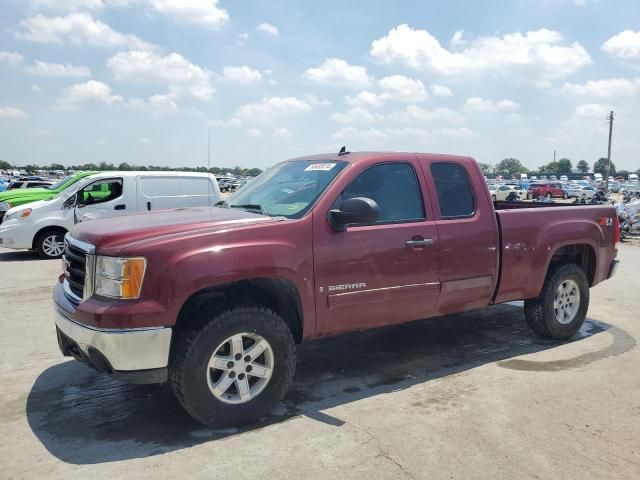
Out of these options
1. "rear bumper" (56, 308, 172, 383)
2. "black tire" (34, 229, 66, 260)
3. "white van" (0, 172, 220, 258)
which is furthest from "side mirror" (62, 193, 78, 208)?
"rear bumper" (56, 308, 172, 383)

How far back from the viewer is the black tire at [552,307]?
5566mm

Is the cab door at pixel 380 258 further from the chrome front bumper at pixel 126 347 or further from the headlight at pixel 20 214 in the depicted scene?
the headlight at pixel 20 214

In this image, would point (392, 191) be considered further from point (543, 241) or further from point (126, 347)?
point (126, 347)

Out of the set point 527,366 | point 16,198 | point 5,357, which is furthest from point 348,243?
point 16,198

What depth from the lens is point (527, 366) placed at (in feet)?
16.1

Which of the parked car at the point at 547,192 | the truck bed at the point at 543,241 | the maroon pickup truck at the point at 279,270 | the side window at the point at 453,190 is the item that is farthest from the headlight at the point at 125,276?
the parked car at the point at 547,192

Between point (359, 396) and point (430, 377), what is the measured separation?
2.54 feet

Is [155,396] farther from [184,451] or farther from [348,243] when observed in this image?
[348,243]

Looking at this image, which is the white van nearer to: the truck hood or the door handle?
the truck hood

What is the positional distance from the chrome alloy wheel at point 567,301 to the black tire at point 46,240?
9615mm

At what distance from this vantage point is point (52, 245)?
36.7ft

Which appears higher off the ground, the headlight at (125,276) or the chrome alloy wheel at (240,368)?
the headlight at (125,276)

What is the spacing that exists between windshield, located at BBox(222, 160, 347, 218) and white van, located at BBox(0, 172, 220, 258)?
6421mm

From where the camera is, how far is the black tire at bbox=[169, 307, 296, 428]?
3.43 meters
